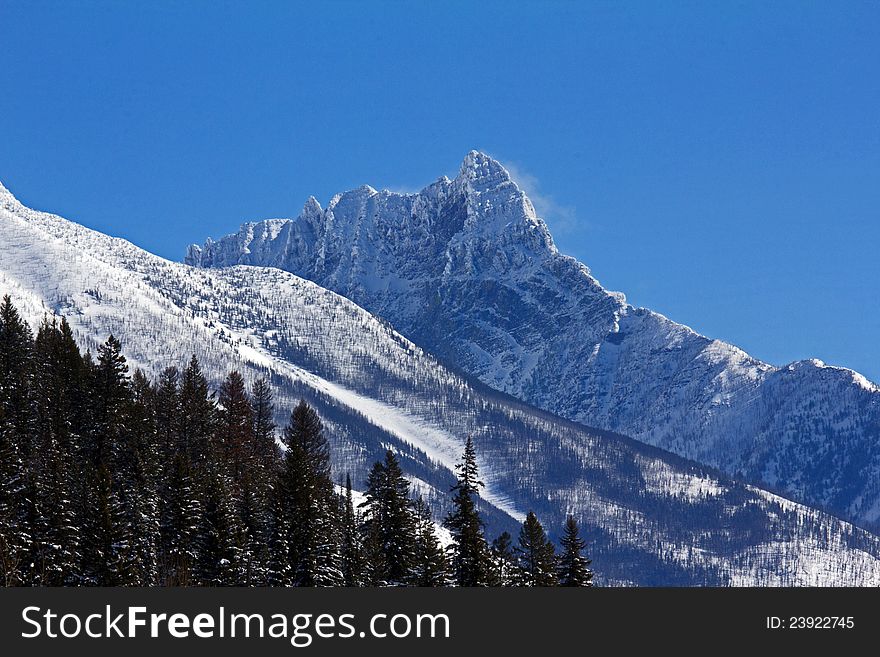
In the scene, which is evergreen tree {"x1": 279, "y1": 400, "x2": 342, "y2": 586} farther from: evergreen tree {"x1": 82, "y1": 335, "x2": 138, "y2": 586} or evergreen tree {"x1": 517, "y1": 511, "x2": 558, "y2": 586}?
evergreen tree {"x1": 517, "y1": 511, "x2": 558, "y2": 586}

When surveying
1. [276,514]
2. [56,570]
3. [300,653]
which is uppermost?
[276,514]

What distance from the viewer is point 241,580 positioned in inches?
2876

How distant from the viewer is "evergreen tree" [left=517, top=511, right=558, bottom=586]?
3258 inches

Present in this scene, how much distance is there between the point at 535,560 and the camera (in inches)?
3327

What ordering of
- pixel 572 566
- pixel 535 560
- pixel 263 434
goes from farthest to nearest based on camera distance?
pixel 263 434, pixel 572 566, pixel 535 560

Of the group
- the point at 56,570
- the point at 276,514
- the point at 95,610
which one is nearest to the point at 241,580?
the point at 276,514

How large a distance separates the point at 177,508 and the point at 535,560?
25178 mm

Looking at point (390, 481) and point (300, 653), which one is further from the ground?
point (390, 481)

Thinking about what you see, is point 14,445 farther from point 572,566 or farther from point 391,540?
point 572,566

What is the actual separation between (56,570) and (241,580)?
1163 cm

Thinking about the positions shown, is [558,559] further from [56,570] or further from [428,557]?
[56,570]

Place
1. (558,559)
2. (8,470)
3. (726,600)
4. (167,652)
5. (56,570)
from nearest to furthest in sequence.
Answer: (167,652), (726,600), (56,570), (8,470), (558,559)

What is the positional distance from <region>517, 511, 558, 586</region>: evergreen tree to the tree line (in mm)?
145

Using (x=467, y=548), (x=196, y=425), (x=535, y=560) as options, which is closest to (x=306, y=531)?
(x=467, y=548)
